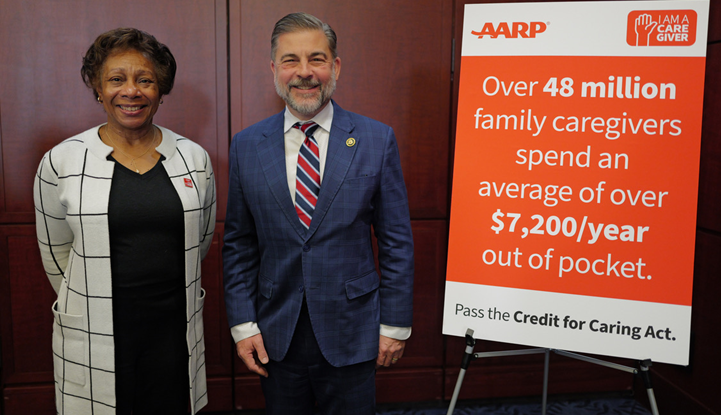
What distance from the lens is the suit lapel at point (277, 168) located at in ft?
4.72

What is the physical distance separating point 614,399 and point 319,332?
217 cm

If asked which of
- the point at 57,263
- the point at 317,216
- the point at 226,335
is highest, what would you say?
the point at 317,216

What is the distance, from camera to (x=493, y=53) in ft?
6.12

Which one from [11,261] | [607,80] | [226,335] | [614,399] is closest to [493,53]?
[607,80]

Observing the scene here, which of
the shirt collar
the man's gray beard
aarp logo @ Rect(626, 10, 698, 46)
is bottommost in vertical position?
the shirt collar

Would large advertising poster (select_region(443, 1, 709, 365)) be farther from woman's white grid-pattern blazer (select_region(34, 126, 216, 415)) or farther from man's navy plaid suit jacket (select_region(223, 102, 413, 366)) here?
woman's white grid-pattern blazer (select_region(34, 126, 216, 415))

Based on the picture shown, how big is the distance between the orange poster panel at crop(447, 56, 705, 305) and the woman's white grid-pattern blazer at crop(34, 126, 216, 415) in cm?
100

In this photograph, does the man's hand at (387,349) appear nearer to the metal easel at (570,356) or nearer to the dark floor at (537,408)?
the metal easel at (570,356)

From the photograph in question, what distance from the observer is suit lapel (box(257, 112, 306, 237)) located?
1439mm

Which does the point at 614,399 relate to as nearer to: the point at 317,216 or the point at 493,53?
the point at 493,53

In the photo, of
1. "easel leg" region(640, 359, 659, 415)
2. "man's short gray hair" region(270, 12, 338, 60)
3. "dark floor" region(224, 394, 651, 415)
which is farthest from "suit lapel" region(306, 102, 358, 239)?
"dark floor" region(224, 394, 651, 415)

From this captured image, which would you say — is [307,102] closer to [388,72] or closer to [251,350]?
[251,350]

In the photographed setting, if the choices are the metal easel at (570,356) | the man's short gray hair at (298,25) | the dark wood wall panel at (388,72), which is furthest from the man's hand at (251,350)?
the dark wood wall panel at (388,72)

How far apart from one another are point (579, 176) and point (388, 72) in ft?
3.71
